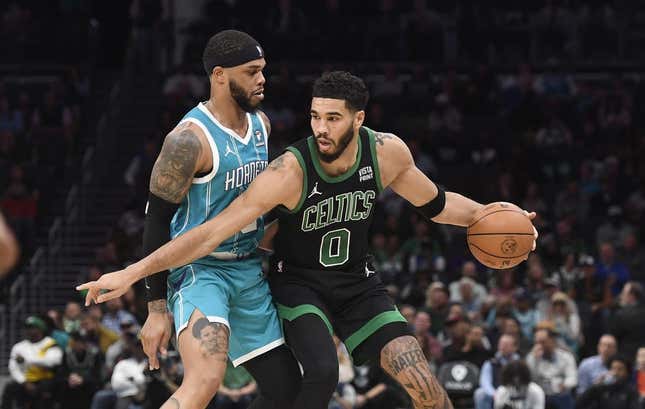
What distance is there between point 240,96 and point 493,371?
7.48 metres

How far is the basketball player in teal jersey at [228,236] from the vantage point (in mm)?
6156

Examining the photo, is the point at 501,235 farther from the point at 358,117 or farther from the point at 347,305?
the point at 358,117

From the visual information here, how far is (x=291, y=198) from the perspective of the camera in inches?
247

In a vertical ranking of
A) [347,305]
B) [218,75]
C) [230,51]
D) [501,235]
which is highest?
[230,51]

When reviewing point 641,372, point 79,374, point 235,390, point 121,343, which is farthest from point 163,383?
point 641,372

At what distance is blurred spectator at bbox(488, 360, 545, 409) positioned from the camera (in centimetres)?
1278

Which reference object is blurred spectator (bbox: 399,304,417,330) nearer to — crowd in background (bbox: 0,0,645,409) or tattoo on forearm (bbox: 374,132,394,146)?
crowd in background (bbox: 0,0,645,409)

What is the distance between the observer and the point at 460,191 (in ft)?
58.3

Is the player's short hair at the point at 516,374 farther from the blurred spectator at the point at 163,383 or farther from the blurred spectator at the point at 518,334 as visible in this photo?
the blurred spectator at the point at 163,383

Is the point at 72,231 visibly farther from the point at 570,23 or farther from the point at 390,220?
the point at 570,23

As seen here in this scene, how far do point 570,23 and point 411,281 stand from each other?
7.66 metres

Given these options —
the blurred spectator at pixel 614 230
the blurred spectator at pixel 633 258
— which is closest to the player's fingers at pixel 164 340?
the blurred spectator at pixel 633 258

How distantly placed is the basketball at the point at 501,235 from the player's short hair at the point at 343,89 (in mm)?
1041

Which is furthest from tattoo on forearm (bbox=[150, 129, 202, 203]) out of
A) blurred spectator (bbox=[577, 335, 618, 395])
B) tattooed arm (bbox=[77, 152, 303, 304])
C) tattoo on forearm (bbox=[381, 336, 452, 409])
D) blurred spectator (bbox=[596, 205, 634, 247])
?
blurred spectator (bbox=[596, 205, 634, 247])
